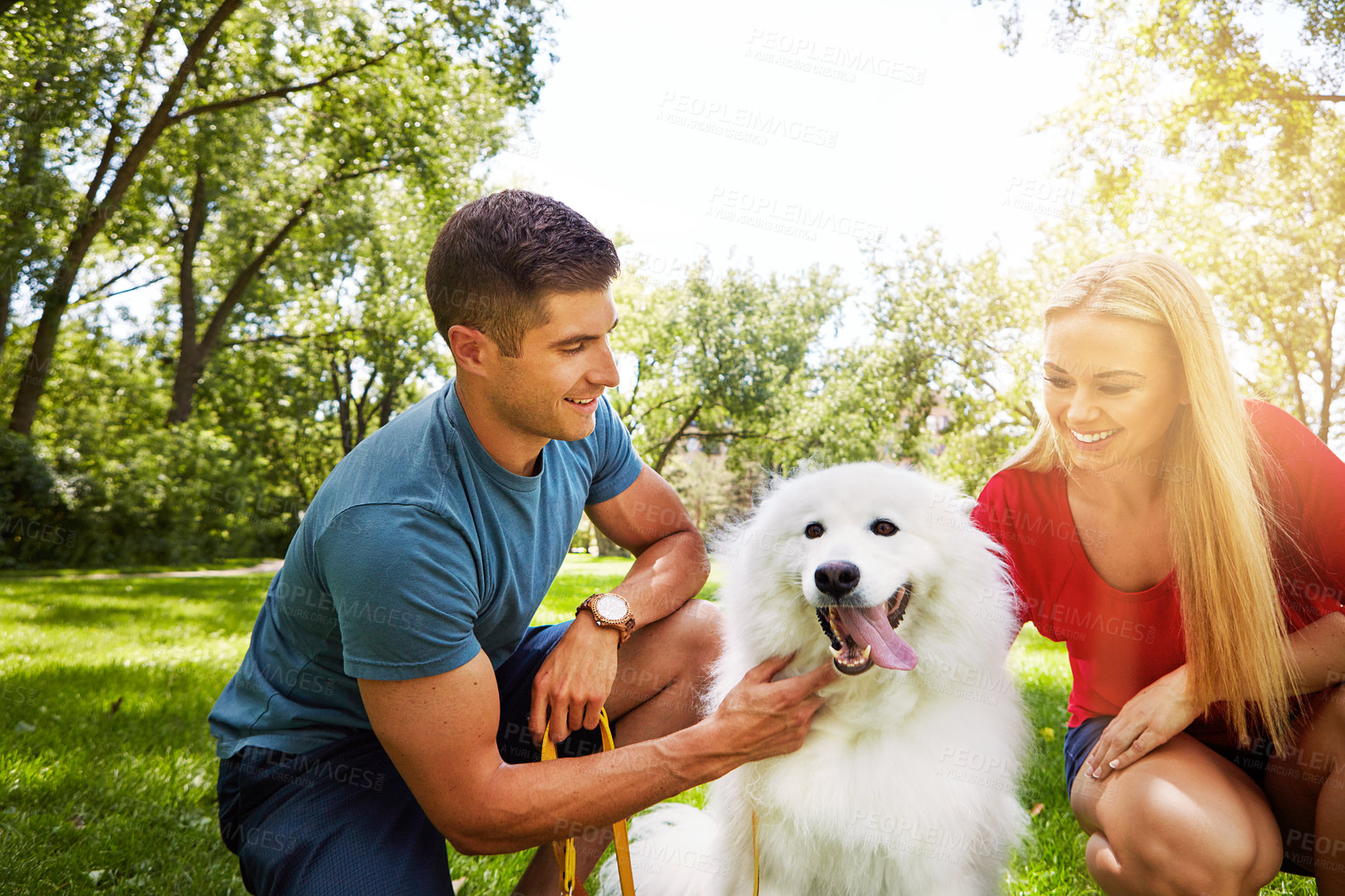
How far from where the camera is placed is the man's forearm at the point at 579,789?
1.69 m

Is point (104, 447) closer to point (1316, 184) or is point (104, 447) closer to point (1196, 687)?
point (1196, 687)

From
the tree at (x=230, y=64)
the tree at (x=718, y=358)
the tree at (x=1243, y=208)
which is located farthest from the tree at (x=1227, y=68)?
the tree at (x=718, y=358)

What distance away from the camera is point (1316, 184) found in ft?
33.7

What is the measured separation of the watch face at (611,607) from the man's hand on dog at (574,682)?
6 cm

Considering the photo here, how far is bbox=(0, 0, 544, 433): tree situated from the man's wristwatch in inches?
382

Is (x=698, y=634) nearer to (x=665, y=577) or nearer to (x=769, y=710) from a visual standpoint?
(x=665, y=577)

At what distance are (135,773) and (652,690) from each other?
247 centimetres

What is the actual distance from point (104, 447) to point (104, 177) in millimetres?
7412

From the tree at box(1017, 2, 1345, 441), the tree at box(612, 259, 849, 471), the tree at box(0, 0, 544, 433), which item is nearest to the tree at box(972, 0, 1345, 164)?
the tree at box(1017, 2, 1345, 441)

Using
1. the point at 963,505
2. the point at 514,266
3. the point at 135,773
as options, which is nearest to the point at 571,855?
the point at 963,505

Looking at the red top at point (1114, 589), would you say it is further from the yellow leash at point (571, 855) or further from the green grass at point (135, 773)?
the yellow leash at point (571, 855)

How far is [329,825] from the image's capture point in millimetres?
1913

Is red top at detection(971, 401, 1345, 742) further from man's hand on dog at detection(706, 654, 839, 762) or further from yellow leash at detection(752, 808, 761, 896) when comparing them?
yellow leash at detection(752, 808, 761, 896)

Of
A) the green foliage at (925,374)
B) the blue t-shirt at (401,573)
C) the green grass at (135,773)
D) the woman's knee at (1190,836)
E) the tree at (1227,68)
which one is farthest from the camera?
the green foliage at (925,374)
